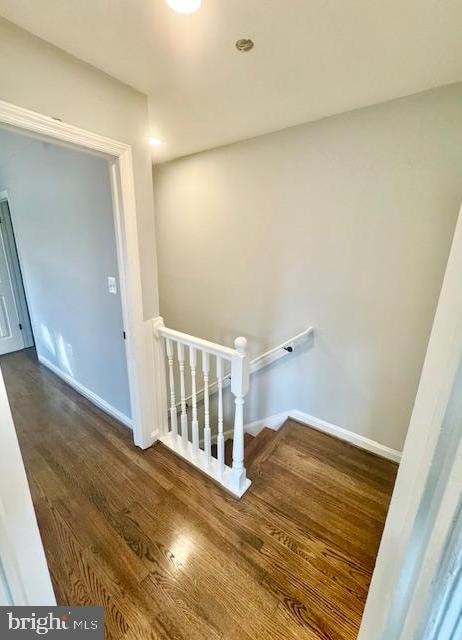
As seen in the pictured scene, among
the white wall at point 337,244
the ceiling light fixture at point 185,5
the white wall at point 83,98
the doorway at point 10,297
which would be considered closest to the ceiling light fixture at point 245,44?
the ceiling light fixture at point 185,5

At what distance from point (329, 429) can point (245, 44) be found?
247 centimetres

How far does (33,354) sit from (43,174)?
2.38 meters


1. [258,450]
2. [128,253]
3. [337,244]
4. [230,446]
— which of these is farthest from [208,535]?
[337,244]

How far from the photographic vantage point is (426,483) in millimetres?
408

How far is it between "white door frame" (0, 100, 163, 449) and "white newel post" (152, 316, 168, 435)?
2 centimetres

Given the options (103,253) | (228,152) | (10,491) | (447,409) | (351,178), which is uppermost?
(228,152)

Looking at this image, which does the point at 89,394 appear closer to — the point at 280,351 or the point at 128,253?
the point at 128,253

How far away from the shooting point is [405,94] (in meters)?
1.52

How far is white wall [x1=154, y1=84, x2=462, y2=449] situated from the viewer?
157cm

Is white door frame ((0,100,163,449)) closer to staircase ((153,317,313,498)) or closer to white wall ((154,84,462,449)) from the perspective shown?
staircase ((153,317,313,498))

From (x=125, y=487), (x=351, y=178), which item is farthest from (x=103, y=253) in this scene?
(x=351, y=178)

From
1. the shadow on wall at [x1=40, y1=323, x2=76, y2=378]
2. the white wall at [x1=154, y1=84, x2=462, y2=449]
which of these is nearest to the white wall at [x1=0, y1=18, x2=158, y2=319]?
the white wall at [x1=154, y1=84, x2=462, y2=449]

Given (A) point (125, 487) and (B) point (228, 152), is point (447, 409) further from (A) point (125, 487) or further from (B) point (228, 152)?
(B) point (228, 152)

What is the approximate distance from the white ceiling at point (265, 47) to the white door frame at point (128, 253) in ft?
1.10
